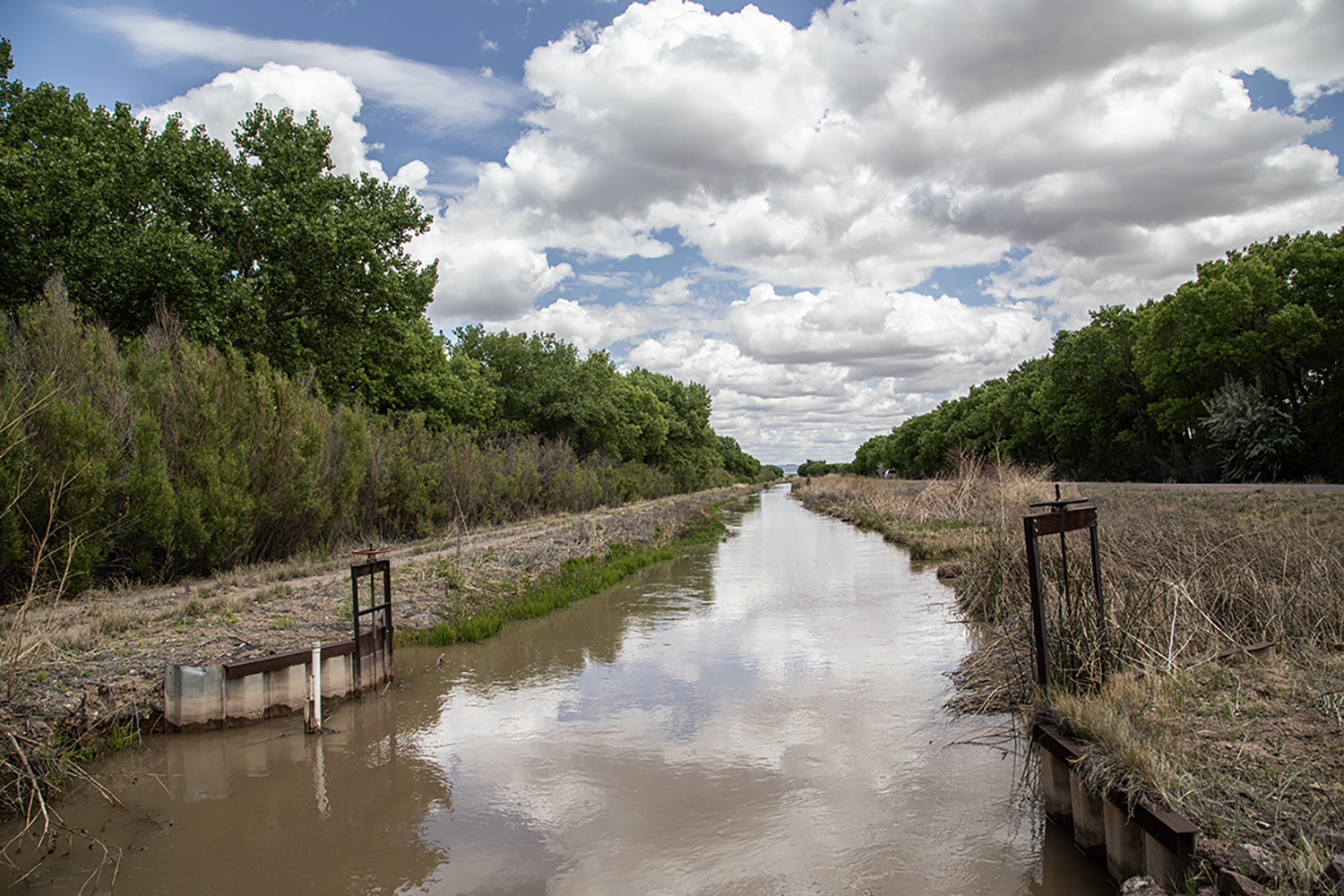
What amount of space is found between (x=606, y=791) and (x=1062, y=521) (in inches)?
164

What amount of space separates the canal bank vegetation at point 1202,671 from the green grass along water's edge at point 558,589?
7.23 meters

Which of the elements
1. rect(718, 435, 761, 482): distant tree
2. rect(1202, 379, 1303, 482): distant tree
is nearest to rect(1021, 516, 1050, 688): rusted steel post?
rect(1202, 379, 1303, 482): distant tree

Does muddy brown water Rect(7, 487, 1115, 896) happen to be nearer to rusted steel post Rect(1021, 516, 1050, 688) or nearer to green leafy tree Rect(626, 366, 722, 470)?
rusted steel post Rect(1021, 516, 1050, 688)

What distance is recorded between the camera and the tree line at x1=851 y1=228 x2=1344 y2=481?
29625mm

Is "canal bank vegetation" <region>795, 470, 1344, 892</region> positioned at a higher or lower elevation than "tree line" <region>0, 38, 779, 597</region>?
lower

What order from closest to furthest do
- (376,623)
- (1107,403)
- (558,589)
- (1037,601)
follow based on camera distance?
(1037,601) → (376,623) → (558,589) → (1107,403)

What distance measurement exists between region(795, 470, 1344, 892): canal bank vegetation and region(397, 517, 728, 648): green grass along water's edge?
7.23 meters

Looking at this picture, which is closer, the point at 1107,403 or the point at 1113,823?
the point at 1113,823

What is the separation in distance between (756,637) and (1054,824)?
262 inches

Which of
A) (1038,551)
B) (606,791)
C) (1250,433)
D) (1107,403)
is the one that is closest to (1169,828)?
(1038,551)

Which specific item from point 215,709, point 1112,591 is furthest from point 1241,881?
point 215,709

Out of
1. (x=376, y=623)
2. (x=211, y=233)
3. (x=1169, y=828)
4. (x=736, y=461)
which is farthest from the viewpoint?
(x=736, y=461)

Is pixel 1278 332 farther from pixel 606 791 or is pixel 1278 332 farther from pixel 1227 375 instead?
pixel 606 791

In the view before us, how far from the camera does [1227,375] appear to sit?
1245 inches
